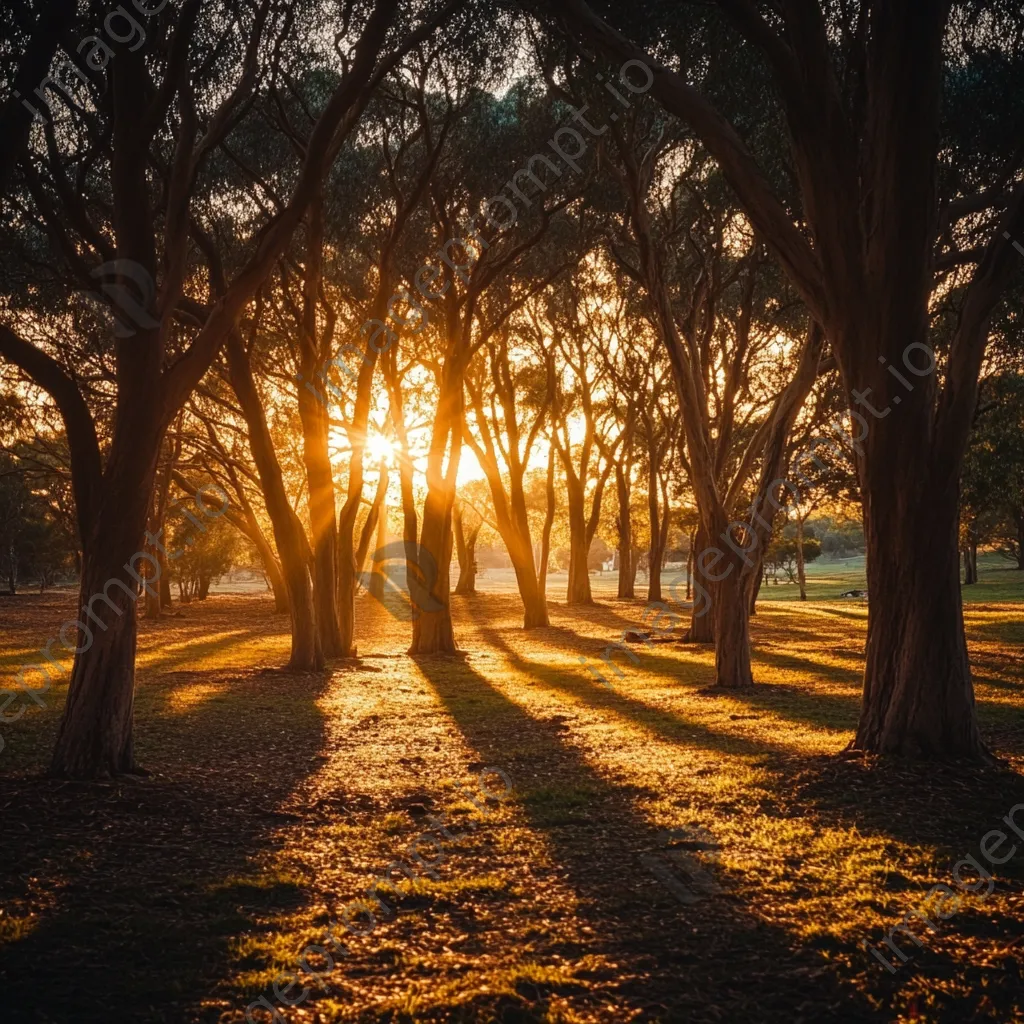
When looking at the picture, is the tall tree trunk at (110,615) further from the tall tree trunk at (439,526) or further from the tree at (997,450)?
the tree at (997,450)

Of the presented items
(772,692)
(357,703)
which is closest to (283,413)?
(357,703)

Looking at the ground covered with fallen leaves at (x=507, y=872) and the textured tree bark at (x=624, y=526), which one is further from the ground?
the textured tree bark at (x=624, y=526)

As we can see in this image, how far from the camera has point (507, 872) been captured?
217 inches

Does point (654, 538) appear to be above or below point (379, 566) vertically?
above

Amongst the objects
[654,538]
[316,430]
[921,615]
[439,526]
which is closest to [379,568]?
[654,538]

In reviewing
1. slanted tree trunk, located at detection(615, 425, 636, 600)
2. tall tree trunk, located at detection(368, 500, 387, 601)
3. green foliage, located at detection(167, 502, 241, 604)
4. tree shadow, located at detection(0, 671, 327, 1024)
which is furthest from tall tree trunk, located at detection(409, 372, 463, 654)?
green foliage, located at detection(167, 502, 241, 604)

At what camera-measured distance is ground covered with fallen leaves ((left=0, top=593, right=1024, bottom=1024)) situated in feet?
12.7

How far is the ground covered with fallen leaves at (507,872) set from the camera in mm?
3857

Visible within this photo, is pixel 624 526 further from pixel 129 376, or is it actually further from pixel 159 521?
pixel 129 376

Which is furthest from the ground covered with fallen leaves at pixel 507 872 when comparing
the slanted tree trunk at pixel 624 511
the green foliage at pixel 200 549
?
the green foliage at pixel 200 549

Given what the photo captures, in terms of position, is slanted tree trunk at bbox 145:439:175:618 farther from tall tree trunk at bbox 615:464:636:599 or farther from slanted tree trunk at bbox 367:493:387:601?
tall tree trunk at bbox 615:464:636:599

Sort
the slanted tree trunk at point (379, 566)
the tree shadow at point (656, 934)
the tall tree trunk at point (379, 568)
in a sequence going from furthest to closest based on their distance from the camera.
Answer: the tall tree trunk at point (379, 568), the slanted tree trunk at point (379, 566), the tree shadow at point (656, 934)

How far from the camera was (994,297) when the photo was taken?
23.9 ft

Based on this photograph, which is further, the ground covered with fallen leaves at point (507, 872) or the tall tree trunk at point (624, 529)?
the tall tree trunk at point (624, 529)
